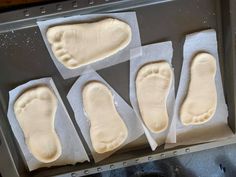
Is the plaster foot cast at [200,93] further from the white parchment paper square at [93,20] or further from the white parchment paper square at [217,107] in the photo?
the white parchment paper square at [93,20]

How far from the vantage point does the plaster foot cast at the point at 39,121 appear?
0.82 metres

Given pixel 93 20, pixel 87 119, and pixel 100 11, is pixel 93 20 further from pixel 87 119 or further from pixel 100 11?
pixel 87 119

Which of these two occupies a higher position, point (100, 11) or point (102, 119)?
point (100, 11)

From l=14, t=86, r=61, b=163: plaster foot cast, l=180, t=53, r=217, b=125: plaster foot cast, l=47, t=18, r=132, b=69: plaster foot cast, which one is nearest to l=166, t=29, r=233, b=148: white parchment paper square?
l=180, t=53, r=217, b=125: plaster foot cast

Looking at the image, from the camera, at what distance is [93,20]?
798 mm

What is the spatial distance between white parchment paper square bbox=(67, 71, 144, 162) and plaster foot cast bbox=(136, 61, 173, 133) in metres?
0.02

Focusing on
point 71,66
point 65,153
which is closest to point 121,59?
point 71,66

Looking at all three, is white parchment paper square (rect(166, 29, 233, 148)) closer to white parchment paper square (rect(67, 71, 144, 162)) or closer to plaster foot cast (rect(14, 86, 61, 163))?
white parchment paper square (rect(67, 71, 144, 162))

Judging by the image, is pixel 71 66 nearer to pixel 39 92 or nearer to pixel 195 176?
pixel 39 92

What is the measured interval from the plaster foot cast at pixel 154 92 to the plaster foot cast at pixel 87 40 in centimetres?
7

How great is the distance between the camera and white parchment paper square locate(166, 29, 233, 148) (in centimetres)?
84

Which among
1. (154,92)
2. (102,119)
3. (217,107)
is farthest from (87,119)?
(217,107)

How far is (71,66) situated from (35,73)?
65mm

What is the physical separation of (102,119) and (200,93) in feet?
0.62
